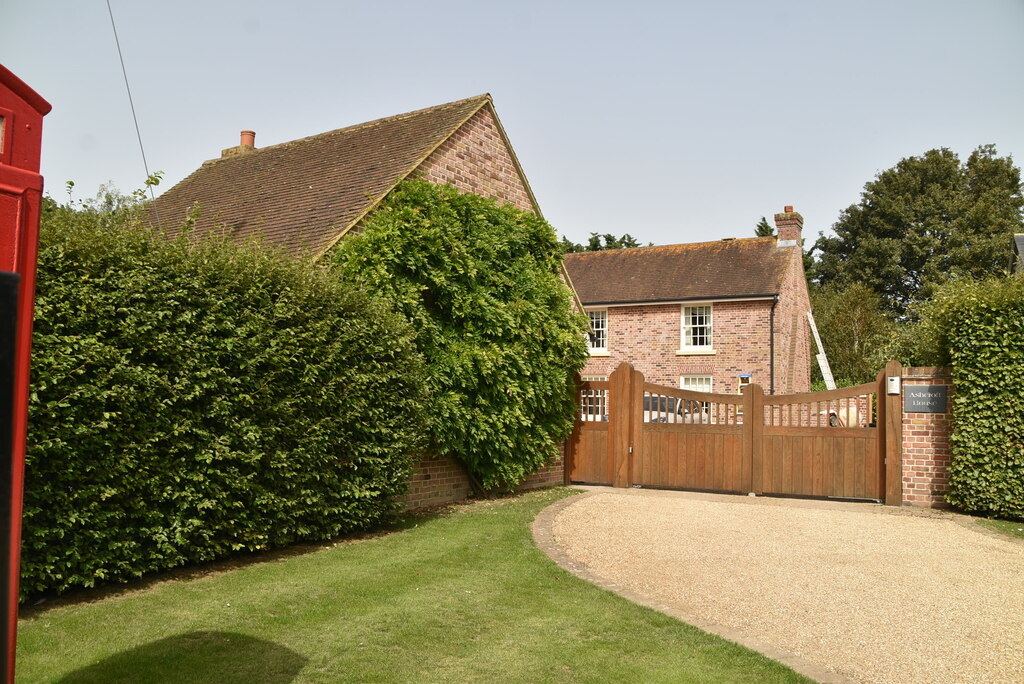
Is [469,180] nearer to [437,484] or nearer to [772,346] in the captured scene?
[437,484]

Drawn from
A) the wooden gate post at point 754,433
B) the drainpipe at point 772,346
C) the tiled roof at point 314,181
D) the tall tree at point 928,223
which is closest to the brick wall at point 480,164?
the tiled roof at point 314,181

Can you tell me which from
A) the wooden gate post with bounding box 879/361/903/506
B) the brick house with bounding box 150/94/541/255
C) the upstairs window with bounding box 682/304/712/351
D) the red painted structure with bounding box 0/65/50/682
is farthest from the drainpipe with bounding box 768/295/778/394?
the red painted structure with bounding box 0/65/50/682

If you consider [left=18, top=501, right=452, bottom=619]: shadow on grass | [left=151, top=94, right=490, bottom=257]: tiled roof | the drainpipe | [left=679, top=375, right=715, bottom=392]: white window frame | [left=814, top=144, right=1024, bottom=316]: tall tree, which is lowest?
[left=18, top=501, right=452, bottom=619]: shadow on grass

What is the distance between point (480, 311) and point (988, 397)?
24.7 feet

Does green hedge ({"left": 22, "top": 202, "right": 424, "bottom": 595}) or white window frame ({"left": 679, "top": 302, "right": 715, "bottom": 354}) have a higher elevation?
white window frame ({"left": 679, "top": 302, "right": 715, "bottom": 354})

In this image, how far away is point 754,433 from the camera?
14078 millimetres

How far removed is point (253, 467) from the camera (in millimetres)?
7738

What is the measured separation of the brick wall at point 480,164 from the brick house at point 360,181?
2 centimetres

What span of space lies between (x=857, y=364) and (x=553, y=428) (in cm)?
2369

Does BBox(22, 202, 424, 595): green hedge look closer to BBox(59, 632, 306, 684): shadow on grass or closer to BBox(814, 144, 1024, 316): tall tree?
BBox(59, 632, 306, 684): shadow on grass

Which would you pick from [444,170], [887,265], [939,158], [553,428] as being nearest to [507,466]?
[553,428]

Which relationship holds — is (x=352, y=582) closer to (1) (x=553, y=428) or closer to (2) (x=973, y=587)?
(2) (x=973, y=587)

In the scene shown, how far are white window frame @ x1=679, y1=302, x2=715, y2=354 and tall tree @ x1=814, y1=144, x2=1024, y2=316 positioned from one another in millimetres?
23025

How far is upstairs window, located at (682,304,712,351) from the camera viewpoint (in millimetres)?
29344
